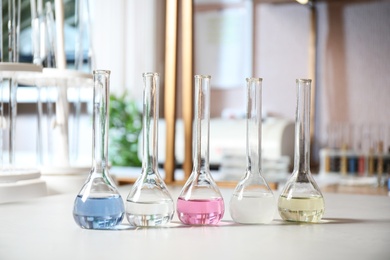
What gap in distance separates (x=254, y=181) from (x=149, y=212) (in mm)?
115

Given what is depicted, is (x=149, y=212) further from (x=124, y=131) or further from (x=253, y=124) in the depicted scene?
(x=124, y=131)

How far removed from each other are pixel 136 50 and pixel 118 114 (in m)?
0.39

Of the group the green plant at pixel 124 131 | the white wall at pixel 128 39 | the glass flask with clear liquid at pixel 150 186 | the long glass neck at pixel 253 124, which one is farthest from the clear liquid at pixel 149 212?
the white wall at pixel 128 39

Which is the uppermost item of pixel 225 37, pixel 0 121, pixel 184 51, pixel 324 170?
pixel 225 37

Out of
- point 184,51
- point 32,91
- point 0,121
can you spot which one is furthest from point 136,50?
point 0,121

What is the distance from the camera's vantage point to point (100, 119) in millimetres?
605

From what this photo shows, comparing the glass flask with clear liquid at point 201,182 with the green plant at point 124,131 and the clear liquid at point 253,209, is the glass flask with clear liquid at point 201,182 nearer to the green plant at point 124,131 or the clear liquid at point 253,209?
the clear liquid at point 253,209

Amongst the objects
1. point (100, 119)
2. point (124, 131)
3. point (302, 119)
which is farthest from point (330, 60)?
point (100, 119)

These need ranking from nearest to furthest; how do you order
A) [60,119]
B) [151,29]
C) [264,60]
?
[60,119] → [264,60] → [151,29]

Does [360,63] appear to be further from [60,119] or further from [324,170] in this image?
[60,119]

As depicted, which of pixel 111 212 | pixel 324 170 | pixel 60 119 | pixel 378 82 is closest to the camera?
pixel 111 212

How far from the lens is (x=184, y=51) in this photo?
1252 millimetres

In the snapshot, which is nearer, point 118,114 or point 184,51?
point 184,51

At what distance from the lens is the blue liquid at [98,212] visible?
1.98 ft
